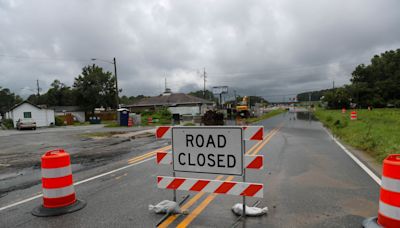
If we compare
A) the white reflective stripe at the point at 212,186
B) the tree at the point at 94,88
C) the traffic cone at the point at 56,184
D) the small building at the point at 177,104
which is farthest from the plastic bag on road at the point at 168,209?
the tree at the point at 94,88

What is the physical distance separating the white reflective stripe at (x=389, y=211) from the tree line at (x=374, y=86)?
3399 inches

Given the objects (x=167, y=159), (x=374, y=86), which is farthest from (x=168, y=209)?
(x=374, y=86)

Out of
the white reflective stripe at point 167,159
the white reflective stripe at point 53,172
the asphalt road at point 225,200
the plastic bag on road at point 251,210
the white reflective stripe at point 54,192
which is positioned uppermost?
the white reflective stripe at point 167,159

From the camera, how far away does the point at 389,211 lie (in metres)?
3.61

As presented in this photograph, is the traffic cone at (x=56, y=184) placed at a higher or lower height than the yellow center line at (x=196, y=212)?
higher

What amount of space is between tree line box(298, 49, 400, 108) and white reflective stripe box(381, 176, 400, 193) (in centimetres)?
8637

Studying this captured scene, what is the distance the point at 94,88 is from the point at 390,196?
63.2m

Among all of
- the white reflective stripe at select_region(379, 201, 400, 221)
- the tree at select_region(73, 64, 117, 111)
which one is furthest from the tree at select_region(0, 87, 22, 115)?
the white reflective stripe at select_region(379, 201, 400, 221)

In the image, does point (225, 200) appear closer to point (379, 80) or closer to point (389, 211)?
point (389, 211)

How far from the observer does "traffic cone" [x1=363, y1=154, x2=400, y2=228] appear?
138 inches

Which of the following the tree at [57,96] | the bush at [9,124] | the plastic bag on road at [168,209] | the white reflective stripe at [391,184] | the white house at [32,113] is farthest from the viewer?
the tree at [57,96]

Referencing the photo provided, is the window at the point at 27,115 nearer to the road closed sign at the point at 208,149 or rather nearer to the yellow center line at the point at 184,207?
the yellow center line at the point at 184,207

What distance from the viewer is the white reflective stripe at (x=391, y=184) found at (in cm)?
351

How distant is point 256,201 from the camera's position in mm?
4969
